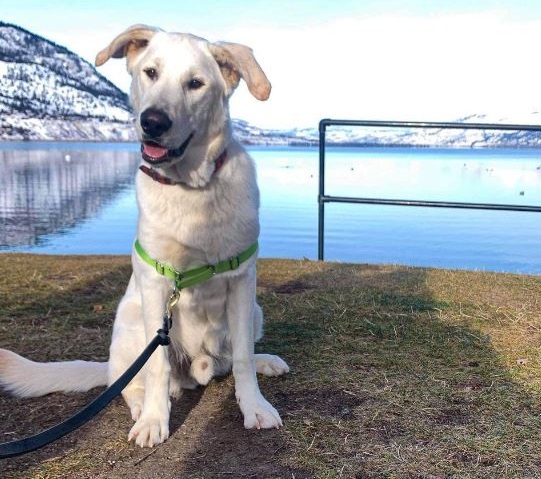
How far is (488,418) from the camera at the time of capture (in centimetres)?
251

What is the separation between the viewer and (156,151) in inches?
92.6

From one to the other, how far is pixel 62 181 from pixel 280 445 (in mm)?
20975

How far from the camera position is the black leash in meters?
Answer: 1.78

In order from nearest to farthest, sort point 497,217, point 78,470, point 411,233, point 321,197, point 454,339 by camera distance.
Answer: point 78,470
point 454,339
point 321,197
point 411,233
point 497,217

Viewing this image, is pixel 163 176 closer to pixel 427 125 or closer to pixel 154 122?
pixel 154 122

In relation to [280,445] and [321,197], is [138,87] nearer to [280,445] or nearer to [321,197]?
[280,445]

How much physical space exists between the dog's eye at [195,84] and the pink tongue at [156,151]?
28 centimetres

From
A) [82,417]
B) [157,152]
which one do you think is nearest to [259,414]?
[82,417]

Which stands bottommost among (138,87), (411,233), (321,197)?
(411,233)

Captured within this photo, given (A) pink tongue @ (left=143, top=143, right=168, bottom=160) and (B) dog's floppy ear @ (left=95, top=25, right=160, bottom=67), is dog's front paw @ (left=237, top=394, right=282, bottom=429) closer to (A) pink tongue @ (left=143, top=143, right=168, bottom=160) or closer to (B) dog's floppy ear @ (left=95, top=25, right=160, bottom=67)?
(A) pink tongue @ (left=143, top=143, right=168, bottom=160)

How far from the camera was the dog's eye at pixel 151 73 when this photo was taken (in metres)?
2.44

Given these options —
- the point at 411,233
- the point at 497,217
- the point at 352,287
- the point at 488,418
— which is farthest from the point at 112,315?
the point at 497,217

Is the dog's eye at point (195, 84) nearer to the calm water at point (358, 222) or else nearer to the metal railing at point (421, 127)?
the metal railing at point (421, 127)

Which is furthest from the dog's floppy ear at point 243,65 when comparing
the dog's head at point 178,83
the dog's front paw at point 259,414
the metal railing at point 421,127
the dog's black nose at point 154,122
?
the metal railing at point 421,127
